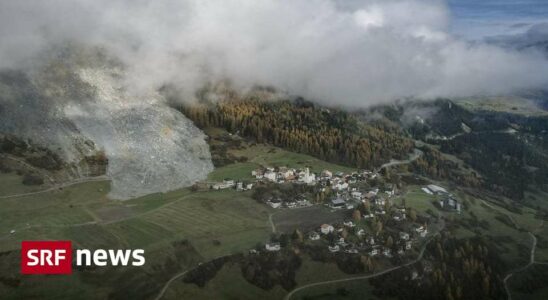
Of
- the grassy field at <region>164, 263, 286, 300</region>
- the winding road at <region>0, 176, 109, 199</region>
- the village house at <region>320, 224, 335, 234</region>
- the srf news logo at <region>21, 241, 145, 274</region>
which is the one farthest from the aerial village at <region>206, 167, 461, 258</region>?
the winding road at <region>0, 176, 109, 199</region>

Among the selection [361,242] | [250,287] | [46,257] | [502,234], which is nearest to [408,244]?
[361,242]

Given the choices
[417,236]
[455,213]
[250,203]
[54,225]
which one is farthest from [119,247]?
[455,213]

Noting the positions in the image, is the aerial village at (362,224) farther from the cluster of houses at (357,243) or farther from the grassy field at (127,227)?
the grassy field at (127,227)

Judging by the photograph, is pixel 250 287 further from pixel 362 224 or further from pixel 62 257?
pixel 362 224

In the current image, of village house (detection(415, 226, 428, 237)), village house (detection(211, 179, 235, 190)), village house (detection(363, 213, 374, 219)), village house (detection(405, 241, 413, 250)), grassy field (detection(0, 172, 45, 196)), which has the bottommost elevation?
village house (detection(405, 241, 413, 250))

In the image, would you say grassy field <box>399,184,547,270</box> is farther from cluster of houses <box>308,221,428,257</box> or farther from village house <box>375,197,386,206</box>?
cluster of houses <box>308,221,428,257</box>

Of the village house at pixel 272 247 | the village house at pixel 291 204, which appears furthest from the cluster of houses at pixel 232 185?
the village house at pixel 272 247

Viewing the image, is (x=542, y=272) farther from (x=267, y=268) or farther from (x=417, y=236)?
(x=267, y=268)
